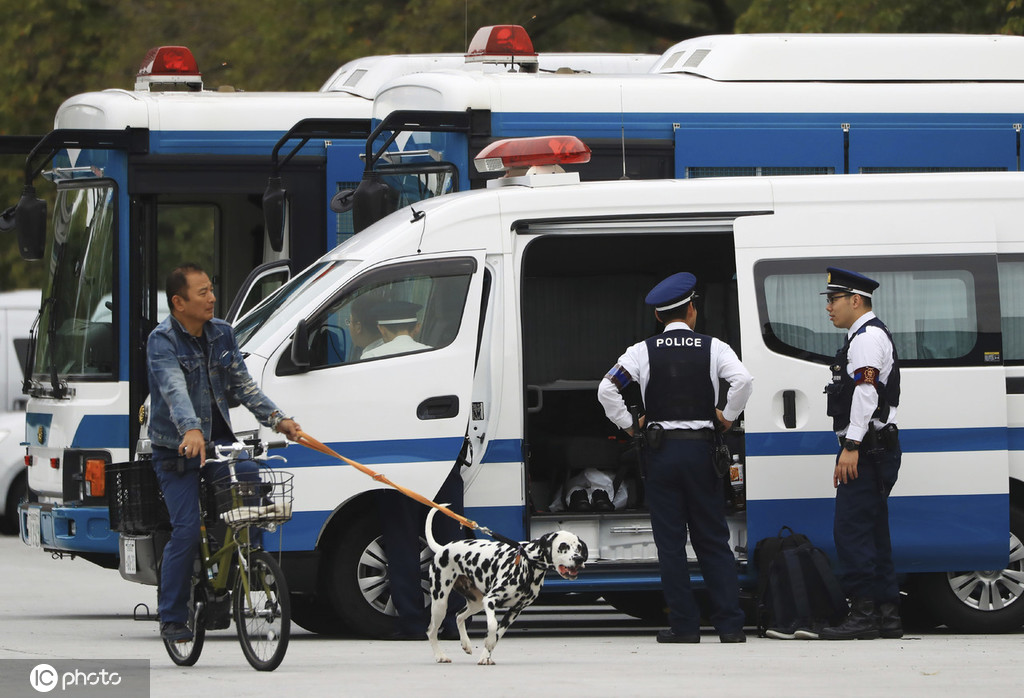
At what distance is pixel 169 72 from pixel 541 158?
13.1ft

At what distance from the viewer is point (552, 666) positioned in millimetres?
8578

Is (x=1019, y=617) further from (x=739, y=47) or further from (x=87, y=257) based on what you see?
(x=87, y=257)

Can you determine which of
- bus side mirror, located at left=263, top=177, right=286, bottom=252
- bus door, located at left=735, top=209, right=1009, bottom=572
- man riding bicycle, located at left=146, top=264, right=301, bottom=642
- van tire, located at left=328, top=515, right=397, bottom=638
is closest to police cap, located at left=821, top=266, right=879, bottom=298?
bus door, located at left=735, top=209, right=1009, bottom=572

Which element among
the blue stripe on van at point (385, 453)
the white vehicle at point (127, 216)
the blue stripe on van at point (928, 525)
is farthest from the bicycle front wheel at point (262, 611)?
the white vehicle at point (127, 216)

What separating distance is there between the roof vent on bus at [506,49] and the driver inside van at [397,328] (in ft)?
9.95

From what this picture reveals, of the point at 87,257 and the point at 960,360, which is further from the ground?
the point at 87,257

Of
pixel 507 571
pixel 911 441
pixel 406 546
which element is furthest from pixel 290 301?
pixel 911 441

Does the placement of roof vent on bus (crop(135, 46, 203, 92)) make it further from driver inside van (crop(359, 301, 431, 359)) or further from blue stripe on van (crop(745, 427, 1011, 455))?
blue stripe on van (crop(745, 427, 1011, 455))

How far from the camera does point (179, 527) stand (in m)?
8.38

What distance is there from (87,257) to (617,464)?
3.76 meters

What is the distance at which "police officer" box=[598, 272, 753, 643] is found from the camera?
9484 millimetres

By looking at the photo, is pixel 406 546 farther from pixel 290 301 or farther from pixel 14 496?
pixel 14 496

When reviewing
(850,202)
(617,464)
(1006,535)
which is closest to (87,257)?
(617,464)

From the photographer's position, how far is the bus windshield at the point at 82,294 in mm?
12297
